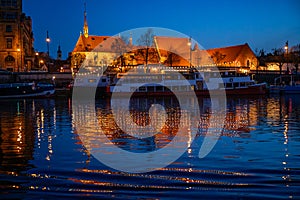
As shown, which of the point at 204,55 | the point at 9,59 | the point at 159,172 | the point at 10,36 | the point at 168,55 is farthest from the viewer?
the point at 204,55

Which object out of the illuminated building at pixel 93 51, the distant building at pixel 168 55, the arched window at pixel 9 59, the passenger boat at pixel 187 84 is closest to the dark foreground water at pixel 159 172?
the passenger boat at pixel 187 84

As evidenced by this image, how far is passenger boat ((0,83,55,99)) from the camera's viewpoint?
2832 inches

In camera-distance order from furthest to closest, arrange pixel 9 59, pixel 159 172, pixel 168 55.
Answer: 1. pixel 168 55
2. pixel 9 59
3. pixel 159 172

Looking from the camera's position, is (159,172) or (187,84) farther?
(187,84)

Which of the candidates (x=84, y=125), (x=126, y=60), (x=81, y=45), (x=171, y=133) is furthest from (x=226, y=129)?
(x=81, y=45)

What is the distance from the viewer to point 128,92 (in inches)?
3002

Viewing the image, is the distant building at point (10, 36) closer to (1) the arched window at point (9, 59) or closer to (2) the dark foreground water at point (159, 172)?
(1) the arched window at point (9, 59)

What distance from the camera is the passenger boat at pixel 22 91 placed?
236 feet

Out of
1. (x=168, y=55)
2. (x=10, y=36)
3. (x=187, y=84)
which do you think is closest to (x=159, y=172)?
(x=187, y=84)

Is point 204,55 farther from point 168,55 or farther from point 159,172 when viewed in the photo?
point 159,172

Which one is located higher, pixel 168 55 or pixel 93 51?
pixel 93 51

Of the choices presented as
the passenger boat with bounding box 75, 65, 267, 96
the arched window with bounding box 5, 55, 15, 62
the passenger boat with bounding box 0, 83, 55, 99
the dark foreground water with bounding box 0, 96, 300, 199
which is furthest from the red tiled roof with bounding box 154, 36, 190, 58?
the dark foreground water with bounding box 0, 96, 300, 199

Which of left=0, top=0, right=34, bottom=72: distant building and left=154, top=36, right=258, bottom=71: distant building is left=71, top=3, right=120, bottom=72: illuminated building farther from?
left=0, top=0, right=34, bottom=72: distant building

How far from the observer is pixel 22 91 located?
73125 millimetres
